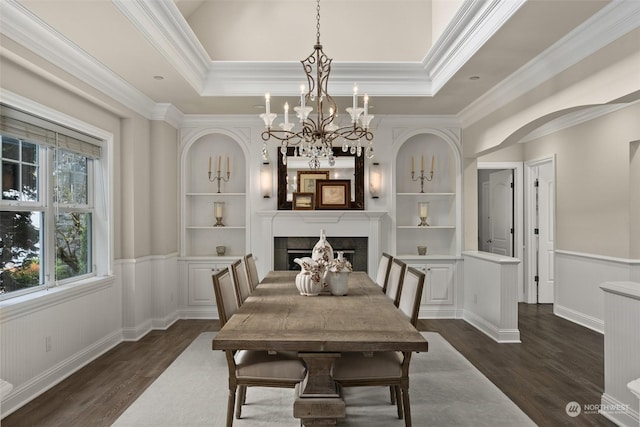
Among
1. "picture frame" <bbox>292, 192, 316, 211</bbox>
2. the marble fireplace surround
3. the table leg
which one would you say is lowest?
the table leg

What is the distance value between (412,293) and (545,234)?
170 inches

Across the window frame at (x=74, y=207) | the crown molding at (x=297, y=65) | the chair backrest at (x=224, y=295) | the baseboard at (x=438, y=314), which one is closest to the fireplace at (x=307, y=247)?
the baseboard at (x=438, y=314)

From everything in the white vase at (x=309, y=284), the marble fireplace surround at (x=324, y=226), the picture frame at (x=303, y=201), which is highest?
the picture frame at (x=303, y=201)

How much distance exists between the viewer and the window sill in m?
2.83

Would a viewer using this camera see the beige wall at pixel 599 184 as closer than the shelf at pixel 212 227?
Yes

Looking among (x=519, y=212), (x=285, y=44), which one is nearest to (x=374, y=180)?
(x=285, y=44)

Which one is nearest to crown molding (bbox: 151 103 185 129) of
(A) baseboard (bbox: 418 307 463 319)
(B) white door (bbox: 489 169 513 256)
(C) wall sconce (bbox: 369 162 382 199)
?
(C) wall sconce (bbox: 369 162 382 199)

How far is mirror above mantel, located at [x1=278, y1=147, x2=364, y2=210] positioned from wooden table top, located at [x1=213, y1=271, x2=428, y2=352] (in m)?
2.37

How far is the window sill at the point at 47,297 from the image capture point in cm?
283

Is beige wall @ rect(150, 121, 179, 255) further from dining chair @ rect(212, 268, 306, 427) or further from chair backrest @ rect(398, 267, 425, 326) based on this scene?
chair backrest @ rect(398, 267, 425, 326)

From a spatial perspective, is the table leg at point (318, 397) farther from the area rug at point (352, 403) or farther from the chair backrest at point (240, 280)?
the chair backrest at point (240, 280)

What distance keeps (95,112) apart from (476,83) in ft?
11.9

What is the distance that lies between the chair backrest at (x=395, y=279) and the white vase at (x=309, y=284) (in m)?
0.61

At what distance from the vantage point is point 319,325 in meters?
2.35
